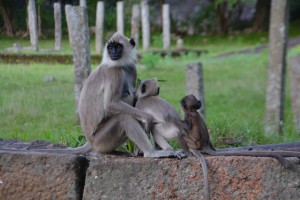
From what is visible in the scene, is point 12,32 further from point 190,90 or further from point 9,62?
point 190,90

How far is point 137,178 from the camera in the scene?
4.21 m

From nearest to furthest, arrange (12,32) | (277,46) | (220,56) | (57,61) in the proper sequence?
(12,32)
(57,61)
(277,46)
(220,56)

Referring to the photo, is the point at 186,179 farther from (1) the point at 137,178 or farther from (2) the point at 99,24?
(2) the point at 99,24

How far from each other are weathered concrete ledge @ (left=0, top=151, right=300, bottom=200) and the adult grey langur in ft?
0.48

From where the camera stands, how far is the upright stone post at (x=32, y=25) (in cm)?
545

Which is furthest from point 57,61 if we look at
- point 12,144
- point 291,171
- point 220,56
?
point 220,56

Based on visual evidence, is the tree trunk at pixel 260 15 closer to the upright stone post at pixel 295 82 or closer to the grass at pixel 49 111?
the grass at pixel 49 111

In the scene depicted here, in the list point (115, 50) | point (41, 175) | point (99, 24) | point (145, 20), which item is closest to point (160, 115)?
point (115, 50)

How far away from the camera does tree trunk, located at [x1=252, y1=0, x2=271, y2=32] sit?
85.7ft

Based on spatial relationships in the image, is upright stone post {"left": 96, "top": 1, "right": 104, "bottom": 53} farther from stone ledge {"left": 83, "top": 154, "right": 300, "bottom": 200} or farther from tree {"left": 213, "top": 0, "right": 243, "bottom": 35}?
tree {"left": 213, "top": 0, "right": 243, "bottom": 35}

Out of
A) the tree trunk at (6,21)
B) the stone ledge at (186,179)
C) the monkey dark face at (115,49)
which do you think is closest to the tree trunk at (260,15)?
the tree trunk at (6,21)

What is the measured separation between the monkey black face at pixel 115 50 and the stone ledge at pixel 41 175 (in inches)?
32.2

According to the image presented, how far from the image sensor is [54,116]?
220 inches

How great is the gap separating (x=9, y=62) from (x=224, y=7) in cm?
2227
